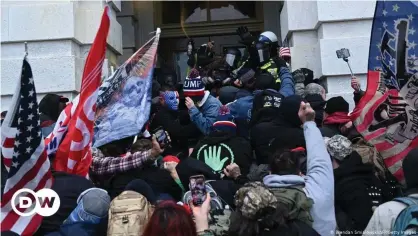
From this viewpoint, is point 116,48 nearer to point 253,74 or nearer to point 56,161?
point 253,74

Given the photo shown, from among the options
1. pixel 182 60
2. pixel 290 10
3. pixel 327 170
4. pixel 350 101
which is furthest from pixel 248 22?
pixel 327 170

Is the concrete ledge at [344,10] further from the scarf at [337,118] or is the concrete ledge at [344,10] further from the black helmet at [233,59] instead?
the scarf at [337,118]

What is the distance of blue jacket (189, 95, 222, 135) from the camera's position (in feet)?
21.8

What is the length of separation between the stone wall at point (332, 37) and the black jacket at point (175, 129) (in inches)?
97.7

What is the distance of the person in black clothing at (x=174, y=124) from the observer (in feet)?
22.3

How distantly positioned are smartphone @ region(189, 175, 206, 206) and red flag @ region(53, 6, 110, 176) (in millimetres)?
1332

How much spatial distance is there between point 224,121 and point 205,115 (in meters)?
0.73

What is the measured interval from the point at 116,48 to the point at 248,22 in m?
3.48

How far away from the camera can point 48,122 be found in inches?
253

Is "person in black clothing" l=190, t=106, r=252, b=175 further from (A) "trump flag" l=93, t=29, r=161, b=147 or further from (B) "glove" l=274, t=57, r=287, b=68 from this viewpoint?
(B) "glove" l=274, t=57, r=287, b=68

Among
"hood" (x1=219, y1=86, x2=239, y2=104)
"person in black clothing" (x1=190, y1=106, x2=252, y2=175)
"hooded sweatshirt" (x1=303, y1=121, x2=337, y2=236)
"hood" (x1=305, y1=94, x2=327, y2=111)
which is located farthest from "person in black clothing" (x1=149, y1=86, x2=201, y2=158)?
"hooded sweatshirt" (x1=303, y1=121, x2=337, y2=236)

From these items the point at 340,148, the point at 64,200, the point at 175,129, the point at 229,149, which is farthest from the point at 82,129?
the point at 340,148

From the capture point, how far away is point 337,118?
610cm

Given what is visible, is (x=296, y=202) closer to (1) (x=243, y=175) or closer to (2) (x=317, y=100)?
(1) (x=243, y=175)
